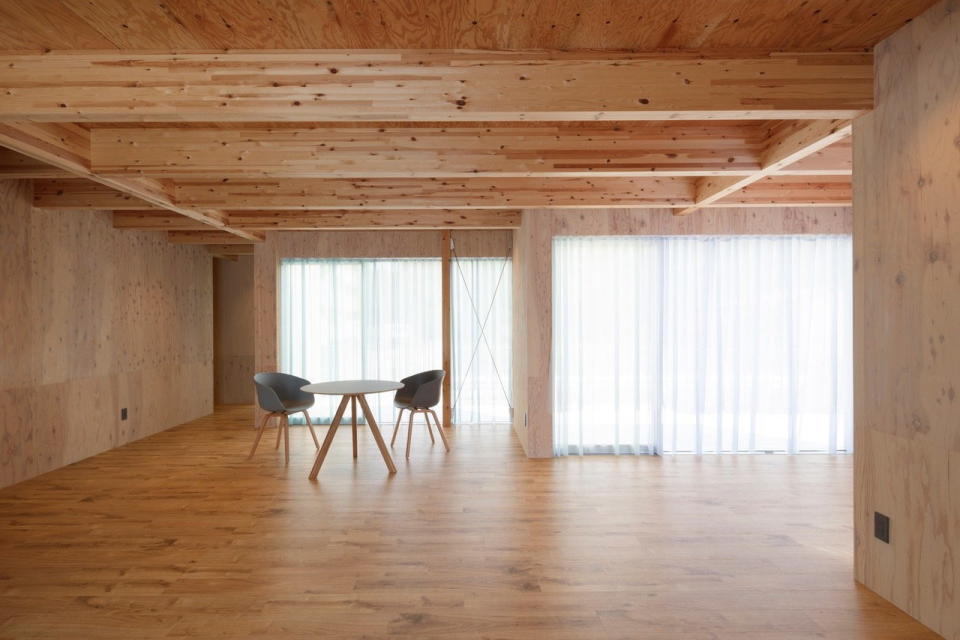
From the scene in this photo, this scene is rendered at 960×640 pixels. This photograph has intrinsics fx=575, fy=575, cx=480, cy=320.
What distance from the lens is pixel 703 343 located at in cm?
499

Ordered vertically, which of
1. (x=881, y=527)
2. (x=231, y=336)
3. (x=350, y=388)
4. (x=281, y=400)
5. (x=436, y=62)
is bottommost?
(x=881, y=527)

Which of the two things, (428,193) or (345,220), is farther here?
(345,220)

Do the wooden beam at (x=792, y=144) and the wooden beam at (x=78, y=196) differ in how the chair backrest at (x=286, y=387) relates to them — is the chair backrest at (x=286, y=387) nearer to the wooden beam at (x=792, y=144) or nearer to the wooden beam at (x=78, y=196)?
the wooden beam at (x=78, y=196)

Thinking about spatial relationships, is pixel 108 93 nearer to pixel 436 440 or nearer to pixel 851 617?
pixel 851 617

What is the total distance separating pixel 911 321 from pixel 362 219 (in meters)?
4.18

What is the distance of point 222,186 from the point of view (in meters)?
4.31

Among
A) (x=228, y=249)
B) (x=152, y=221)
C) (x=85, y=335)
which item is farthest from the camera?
(x=228, y=249)

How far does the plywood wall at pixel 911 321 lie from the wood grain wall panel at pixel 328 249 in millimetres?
4250

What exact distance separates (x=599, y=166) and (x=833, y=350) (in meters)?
3.05

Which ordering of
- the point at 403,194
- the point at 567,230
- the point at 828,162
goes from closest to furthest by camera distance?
the point at 828,162 < the point at 403,194 < the point at 567,230

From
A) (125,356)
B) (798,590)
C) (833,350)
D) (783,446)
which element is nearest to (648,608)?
(798,590)

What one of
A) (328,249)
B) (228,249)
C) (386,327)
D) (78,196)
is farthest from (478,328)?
(78,196)

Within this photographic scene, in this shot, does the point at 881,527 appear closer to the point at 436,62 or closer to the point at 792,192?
the point at 436,62

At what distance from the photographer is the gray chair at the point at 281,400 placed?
15.9 feet
